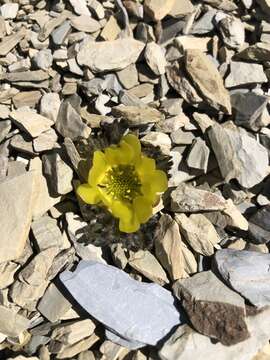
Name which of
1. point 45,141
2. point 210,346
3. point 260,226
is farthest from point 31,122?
point 210,346

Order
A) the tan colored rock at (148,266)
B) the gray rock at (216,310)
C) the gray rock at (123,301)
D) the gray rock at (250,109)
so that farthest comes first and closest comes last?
the gray rock at (250,109)
the tan colored rock at (148,266)
the gray rock at (123,301)
the gray rock at (216,310)

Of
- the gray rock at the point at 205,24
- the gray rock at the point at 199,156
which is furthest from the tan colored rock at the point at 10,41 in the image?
the gray rock at the point at 199,156

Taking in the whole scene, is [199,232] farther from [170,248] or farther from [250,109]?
[250,109]

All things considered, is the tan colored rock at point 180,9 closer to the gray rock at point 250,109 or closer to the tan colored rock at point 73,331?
the gray rock at point 250,109

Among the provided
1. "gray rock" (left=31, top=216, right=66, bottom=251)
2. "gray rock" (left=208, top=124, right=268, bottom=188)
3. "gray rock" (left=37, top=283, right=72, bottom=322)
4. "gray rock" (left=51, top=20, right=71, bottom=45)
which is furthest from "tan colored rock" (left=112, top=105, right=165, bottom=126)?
"gray rock" (left=37, top=283, right=72, bottom=322)

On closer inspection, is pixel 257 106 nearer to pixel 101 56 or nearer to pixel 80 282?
pixel 101 56

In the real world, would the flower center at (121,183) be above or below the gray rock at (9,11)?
below

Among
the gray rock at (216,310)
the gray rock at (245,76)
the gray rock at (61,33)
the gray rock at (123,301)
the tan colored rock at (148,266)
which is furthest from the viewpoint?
the gray rock at (61,33)
